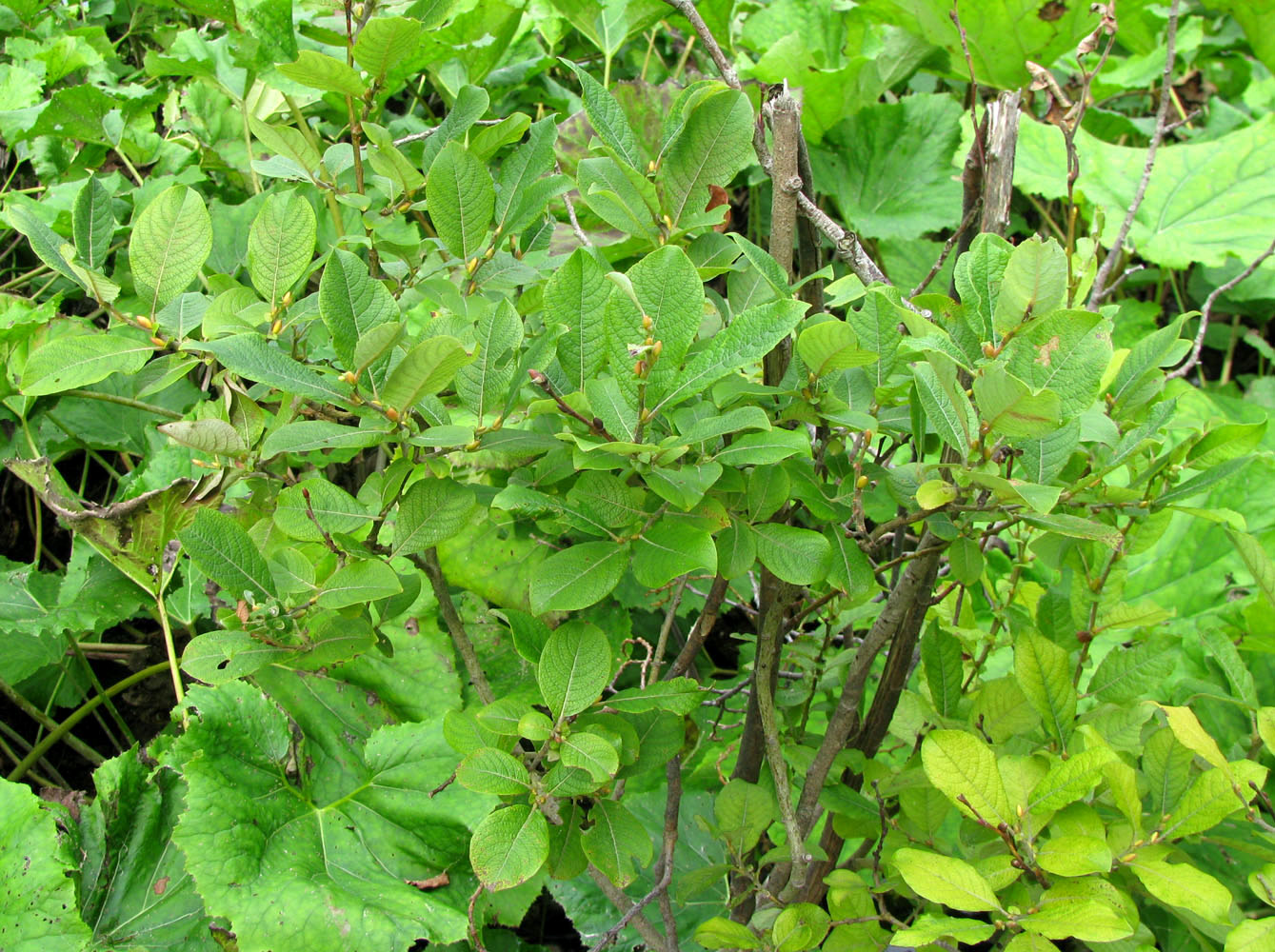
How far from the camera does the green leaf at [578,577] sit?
0.70m

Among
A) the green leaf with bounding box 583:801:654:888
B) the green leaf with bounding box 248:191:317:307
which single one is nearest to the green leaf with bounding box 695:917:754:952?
the green leaf with bounding box 583:801:654:888

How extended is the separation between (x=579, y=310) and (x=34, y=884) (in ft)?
2.74

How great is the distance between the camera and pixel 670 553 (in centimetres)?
69

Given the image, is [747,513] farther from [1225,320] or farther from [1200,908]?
[1225,320]

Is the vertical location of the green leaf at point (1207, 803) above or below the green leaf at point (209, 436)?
below

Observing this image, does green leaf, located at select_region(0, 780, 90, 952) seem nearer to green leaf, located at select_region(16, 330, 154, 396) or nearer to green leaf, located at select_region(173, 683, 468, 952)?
green leaf, located at select_region(173, 683, 468, 952)

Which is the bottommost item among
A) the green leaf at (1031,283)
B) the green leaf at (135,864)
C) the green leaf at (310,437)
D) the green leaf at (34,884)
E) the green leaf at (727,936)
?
the green leaf at (135,864)

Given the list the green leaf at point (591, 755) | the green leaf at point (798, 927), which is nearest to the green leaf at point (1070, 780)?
the green leaf at point (798, 927)

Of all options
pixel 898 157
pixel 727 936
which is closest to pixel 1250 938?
pixel 727 936

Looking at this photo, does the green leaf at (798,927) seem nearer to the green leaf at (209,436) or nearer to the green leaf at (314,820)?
the green leaf at (314,820)

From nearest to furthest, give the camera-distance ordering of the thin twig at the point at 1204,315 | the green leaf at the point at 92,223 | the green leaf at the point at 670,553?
the green leaf at the point at 670,553
the green leaf at the point at 92,223
the thin twig at the point at 1204,315

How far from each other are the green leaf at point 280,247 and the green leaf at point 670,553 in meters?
0.34

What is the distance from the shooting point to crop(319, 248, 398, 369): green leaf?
0.64 m

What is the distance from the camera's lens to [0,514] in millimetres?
1622
